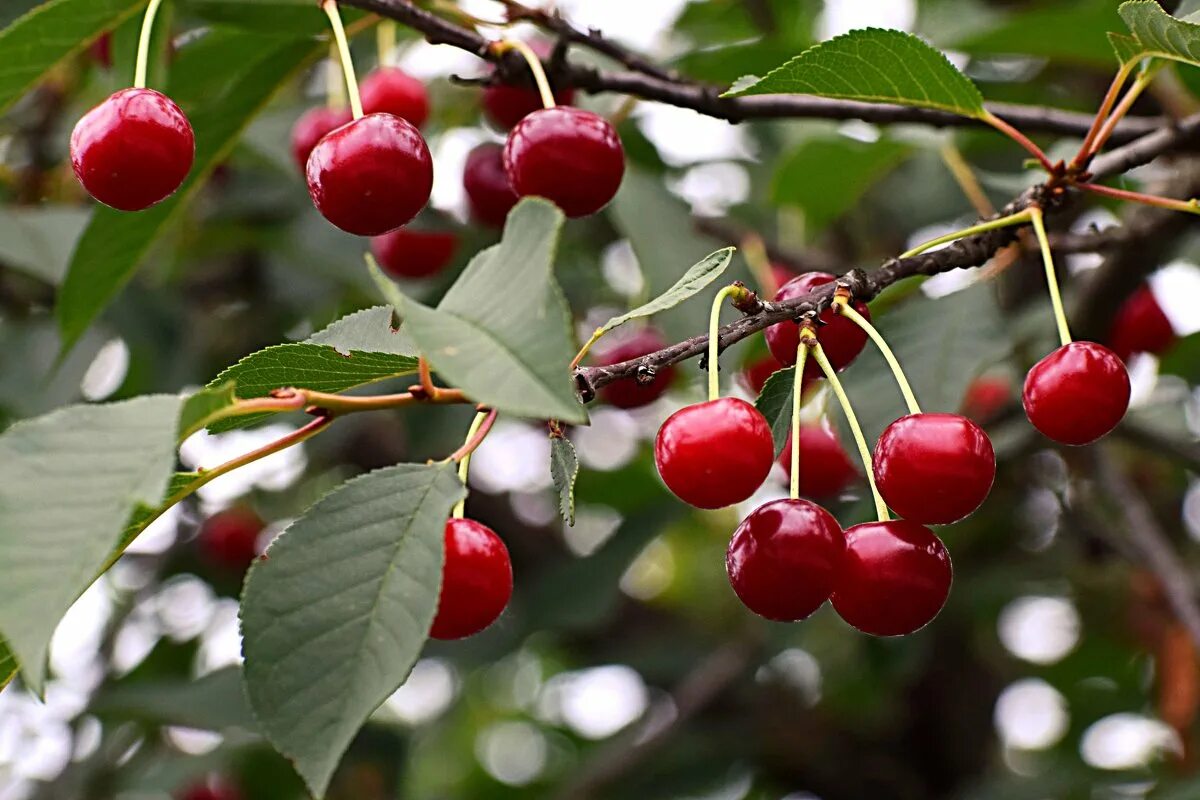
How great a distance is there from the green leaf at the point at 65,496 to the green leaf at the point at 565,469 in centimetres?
33

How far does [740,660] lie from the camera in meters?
2.96

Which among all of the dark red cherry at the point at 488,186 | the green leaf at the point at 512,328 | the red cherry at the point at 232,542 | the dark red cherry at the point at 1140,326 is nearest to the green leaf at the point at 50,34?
the dark red cherry at the point at 488,186

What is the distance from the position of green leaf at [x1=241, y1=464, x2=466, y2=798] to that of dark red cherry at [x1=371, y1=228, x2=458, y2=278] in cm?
131

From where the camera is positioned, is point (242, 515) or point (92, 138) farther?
point (242, 515)

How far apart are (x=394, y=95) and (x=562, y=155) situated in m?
0.93

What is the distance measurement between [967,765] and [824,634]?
559 millimetres

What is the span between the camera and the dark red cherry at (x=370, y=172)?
1.10 meters

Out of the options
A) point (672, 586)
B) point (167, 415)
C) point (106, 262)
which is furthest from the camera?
point (672, 586)

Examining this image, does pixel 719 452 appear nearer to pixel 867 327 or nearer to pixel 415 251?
pixel 867 327

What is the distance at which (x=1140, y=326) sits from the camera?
205 cm

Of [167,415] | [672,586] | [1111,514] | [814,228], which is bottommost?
[672,586]

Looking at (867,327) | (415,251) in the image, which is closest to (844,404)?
(867,327)

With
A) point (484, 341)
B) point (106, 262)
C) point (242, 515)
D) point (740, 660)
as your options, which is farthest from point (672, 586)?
point (484, 341)

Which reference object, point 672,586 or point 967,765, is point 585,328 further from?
point 672,586
